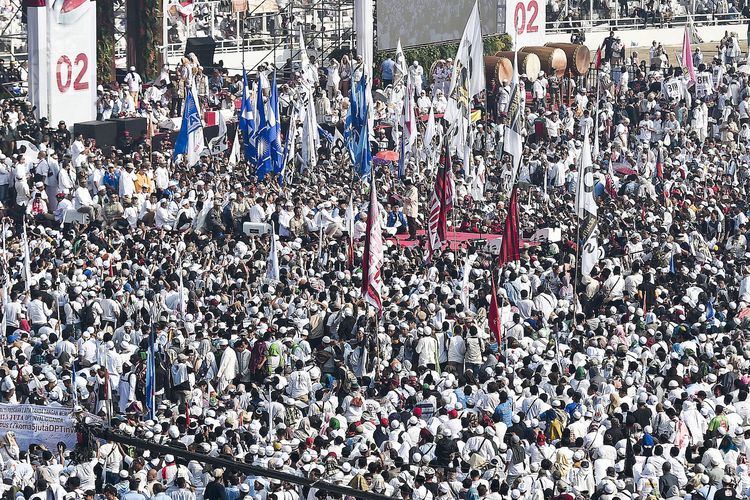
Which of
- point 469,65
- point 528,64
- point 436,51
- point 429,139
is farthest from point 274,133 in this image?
point 436,51

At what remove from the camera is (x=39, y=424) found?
20.4 meters

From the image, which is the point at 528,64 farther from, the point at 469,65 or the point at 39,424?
the point at 39,424

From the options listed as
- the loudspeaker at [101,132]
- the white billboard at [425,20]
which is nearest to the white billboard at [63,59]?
the loudspeaker at [101,132]

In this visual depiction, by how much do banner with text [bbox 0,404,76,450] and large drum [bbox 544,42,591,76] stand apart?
24.8 meters

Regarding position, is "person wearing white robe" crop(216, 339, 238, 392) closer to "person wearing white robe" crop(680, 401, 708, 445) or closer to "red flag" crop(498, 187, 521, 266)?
"red flag" crop(498, 187, 521, 266)

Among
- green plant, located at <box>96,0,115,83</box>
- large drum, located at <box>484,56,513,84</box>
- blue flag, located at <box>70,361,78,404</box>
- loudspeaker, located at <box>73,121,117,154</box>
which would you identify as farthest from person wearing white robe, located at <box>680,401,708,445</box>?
large drum, located at <box>484,56,513,84</box>

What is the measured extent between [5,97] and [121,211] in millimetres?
6442

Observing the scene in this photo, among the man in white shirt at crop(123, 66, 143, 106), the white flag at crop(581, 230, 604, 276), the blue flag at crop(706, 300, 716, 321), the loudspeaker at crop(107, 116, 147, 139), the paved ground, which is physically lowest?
the blue flag at crop(706, 300, 716, 321)

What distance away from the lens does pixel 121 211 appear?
29406mm

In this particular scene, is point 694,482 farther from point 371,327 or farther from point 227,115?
point 227,115

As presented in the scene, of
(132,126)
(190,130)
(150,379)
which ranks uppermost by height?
(190,130)

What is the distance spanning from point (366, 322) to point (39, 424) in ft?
17.2

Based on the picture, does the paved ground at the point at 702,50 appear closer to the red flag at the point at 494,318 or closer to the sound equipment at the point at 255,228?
the sound equipment at the point at 255,228

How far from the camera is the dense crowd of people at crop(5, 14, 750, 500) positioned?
65.9 ft
